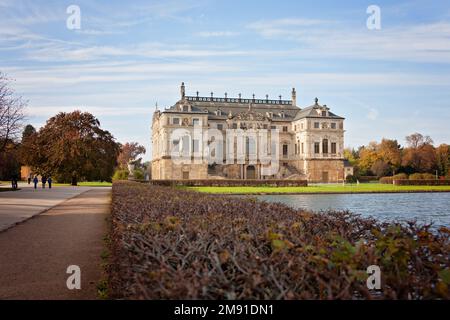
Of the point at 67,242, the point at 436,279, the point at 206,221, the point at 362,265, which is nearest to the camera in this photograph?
the point at 362,265

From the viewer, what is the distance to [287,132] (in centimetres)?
7825

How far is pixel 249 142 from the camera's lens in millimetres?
74562

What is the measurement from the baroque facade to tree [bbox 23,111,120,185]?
52.7 feet

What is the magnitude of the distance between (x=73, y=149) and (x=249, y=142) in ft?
104

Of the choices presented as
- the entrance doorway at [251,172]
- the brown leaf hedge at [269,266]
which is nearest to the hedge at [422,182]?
the entrance doorway at [251,172]

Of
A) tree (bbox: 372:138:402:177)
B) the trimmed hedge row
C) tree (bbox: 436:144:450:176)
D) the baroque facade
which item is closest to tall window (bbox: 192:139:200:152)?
the baroque facade

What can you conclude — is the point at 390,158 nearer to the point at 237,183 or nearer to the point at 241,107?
the point at 241,107

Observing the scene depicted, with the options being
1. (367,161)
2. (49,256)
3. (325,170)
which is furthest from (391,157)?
(49,256)

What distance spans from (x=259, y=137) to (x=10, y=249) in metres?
66.4

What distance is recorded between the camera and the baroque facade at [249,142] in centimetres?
7106

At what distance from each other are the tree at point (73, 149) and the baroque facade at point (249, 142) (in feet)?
52.7
